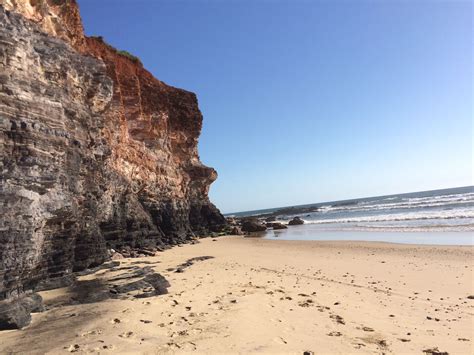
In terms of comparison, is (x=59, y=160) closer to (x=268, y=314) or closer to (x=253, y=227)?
(x=268, y=314)

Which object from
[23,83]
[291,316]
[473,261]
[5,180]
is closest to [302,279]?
[291,316]

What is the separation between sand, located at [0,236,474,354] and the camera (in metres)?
4.89

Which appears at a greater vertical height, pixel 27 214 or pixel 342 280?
pixel 27 214

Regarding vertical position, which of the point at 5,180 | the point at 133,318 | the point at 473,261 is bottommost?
the point at 473,261

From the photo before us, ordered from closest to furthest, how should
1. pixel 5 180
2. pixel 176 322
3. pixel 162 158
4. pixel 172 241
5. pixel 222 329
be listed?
pixel 222 329, pixel 176 322, pixel 5 180, pixel 172 241, pixel 162 158

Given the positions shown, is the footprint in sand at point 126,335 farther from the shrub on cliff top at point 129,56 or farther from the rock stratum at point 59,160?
the shrub on cliff top at point 129,56

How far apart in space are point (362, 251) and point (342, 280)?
687 centimetres

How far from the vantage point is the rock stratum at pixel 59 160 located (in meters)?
7.41

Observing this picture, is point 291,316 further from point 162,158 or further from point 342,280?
point 162,158

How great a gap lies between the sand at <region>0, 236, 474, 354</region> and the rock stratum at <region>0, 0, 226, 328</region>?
37.9 inches

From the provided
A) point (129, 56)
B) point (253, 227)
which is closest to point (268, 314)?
point (129, 56)

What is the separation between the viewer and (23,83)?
331 inches

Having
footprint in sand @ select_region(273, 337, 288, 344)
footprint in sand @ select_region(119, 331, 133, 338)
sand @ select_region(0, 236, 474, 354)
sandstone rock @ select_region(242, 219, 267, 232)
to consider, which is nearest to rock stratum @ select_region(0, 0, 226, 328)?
sand @ select_region(0, 236, 474, 354)

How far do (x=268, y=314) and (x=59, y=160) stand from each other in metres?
6.69
